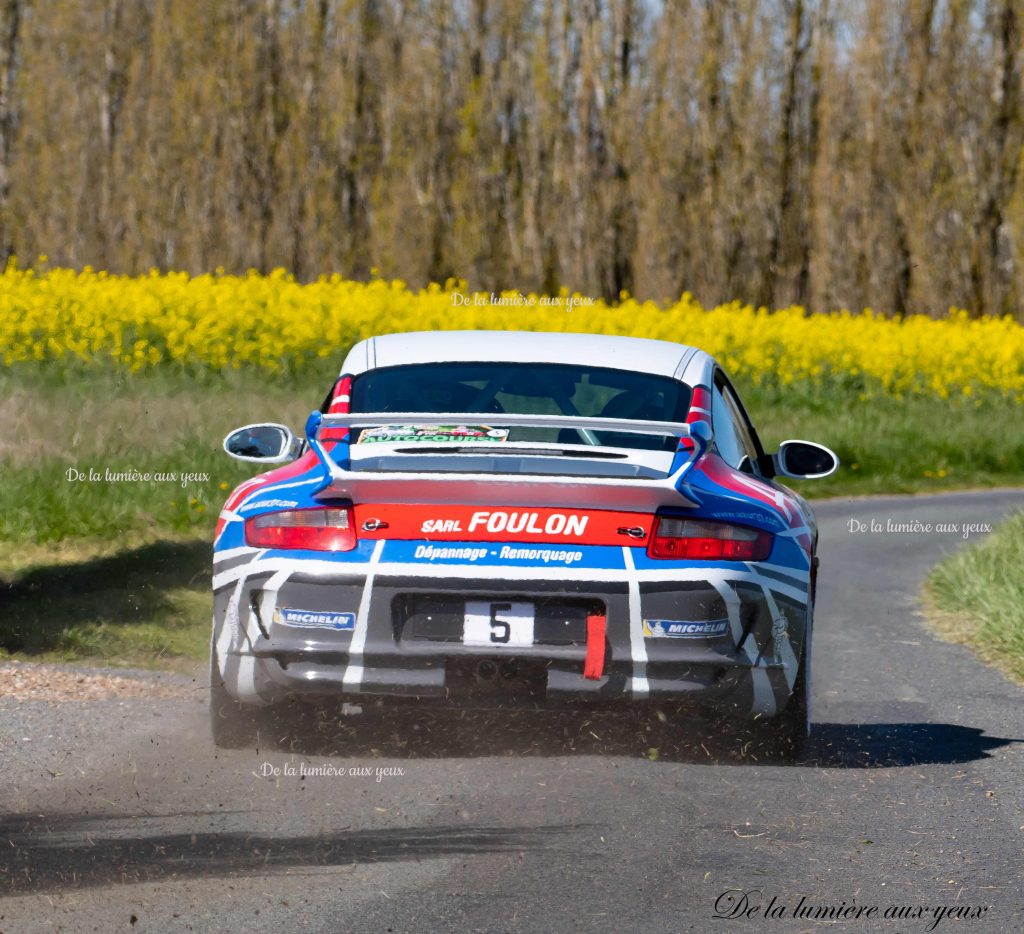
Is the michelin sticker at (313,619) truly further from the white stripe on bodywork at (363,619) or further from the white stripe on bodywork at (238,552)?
the white stripe on bodywork at (238,552)

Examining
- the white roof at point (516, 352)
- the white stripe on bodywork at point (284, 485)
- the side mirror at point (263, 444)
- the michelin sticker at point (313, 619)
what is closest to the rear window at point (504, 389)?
the white roof at point (516, 352)

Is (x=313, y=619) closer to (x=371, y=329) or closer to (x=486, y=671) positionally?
(x=486, y=671)

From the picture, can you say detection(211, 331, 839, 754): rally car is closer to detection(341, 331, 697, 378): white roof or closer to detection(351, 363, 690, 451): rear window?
detection(351, 363, 690, 451): rear window

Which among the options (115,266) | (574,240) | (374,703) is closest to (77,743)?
(374,703)

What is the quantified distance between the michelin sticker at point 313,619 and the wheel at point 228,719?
1.12 feet

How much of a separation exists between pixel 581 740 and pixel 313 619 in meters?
1.26

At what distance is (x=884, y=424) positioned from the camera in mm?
23359

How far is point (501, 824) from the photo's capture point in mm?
5559

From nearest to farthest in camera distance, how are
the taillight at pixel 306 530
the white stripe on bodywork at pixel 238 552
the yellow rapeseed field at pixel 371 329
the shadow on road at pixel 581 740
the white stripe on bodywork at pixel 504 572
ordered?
the white stripe on bodywork at pixel 504 572 → the taillight at pixel 306 530 → the white stripe on bodywork at pixel 238 552 → the shadow on road at pixel 581 740 → the yellow rapeseed field at pixel 371 329

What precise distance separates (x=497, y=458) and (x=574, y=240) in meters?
26.1

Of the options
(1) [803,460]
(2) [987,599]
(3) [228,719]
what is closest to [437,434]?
(3) [228,719]

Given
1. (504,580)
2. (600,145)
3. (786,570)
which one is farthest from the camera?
(600,145)

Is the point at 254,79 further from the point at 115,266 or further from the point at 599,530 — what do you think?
the point at 599,530

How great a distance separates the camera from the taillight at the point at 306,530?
20.1ft
